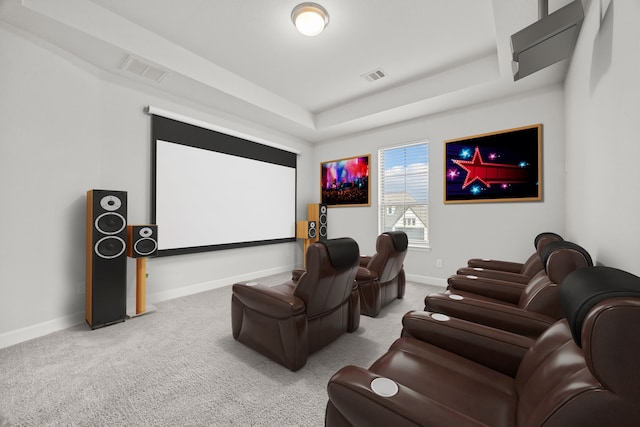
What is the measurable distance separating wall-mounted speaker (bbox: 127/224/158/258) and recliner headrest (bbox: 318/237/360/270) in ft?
7.39

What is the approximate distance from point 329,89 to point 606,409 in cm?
437

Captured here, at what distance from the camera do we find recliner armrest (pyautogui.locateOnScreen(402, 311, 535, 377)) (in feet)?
4.02

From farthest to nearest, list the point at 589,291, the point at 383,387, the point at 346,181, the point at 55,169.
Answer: the point at 346,181 → the point at 55,169 → the point at 383,387 → the point at 589,291

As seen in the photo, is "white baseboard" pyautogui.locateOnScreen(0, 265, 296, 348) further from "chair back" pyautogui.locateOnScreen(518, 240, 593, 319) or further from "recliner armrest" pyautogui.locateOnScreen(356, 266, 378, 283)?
"chair back" pyautogui.locateOnScreen(518, 240, 593, 319)

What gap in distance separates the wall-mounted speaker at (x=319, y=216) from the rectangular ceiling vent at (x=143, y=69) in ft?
11.1

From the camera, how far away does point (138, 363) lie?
2.11m

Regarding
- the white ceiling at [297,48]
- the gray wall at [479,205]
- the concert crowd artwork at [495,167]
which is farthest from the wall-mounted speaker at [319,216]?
the concert crowd artwork at [495,167]

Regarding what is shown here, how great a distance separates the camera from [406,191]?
15.9ft

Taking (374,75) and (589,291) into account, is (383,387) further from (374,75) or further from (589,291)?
(374,75)

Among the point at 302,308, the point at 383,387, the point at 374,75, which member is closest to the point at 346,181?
the point at 374,75

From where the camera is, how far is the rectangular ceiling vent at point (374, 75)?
12.2 ft

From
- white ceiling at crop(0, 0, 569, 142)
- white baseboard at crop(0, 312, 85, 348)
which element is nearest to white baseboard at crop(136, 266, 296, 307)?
white baseboard at crop(0, 312, 85, 348)

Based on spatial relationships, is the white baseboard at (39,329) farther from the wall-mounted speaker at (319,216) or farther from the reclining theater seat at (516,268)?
the reclining theater seat at (516,268)

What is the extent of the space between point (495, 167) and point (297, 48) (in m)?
3.16
